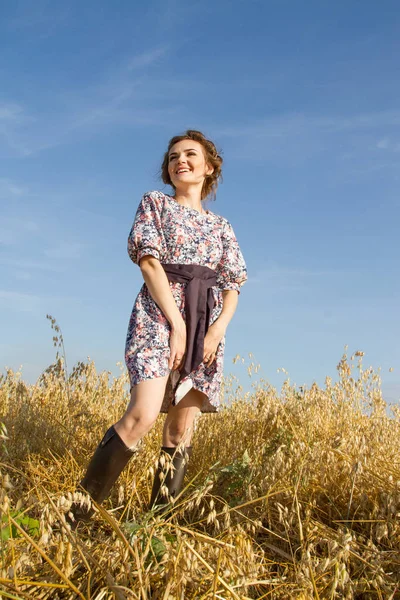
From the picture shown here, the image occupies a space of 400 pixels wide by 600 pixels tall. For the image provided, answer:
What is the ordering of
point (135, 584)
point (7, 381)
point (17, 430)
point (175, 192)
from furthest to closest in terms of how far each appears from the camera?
point (7, 381) → point (17, 430) → point (175, 192) → point (135, 584)

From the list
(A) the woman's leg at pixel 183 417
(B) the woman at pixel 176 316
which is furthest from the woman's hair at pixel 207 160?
(A) the woman's leg at pixel 183 417

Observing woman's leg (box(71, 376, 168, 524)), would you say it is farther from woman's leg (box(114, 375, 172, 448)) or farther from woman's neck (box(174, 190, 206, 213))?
woman's neck (box(174, 190, 206, 213))

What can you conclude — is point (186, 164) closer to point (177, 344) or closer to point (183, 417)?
point (177, 344)

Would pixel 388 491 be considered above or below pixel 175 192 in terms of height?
below

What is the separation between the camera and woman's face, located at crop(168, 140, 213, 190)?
329cm

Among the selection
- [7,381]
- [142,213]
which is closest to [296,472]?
[142,213]

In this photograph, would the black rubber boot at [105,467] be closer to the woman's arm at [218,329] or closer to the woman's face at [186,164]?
the woman's arm at [218,329]

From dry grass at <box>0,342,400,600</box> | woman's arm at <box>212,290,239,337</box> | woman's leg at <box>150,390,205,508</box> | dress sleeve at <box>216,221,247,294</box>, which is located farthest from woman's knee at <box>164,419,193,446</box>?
dress sleeve at <box>216,221,247,294</box>

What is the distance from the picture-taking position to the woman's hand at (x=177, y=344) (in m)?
2.84

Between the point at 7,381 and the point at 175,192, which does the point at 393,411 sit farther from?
the point at 7,381

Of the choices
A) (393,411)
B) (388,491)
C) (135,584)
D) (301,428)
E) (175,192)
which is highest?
(175,192)

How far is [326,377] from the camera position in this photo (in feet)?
16.6

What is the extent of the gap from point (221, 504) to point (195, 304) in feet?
3.75

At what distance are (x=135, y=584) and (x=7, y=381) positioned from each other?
3.56 meters
